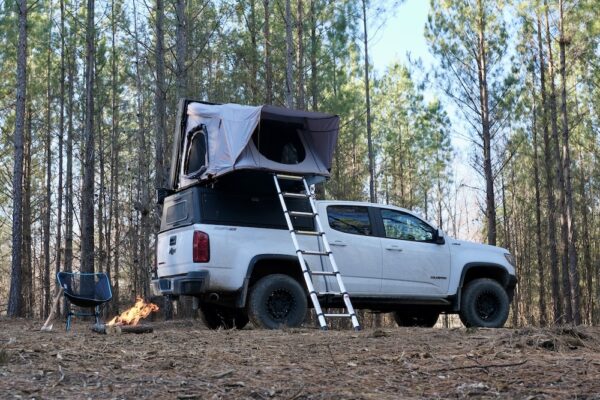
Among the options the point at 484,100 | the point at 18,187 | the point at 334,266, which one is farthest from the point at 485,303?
the point at 484,100

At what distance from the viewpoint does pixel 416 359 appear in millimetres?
4434

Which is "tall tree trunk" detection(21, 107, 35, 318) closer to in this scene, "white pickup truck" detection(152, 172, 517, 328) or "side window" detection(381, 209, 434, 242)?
"white pickup truck" detection(152, 172, 517, 328)

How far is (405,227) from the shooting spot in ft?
29.2

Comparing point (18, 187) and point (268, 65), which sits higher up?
point (268, 65)

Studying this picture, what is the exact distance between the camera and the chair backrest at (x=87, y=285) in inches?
321

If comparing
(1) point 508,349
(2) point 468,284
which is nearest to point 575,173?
(2) point 468,284

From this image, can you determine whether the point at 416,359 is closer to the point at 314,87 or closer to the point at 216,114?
the point at 216,114

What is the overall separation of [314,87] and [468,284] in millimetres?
11780

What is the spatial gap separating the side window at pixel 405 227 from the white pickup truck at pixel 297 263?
16mm

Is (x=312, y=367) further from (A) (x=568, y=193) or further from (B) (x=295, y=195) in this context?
(A) (x=568, y=193)

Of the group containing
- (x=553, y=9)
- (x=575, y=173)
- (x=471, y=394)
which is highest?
(x=553, y=9)

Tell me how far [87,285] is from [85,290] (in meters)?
0.09

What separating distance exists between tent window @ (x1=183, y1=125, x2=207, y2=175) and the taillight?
1.19m

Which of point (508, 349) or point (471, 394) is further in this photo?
point (508, 349)
